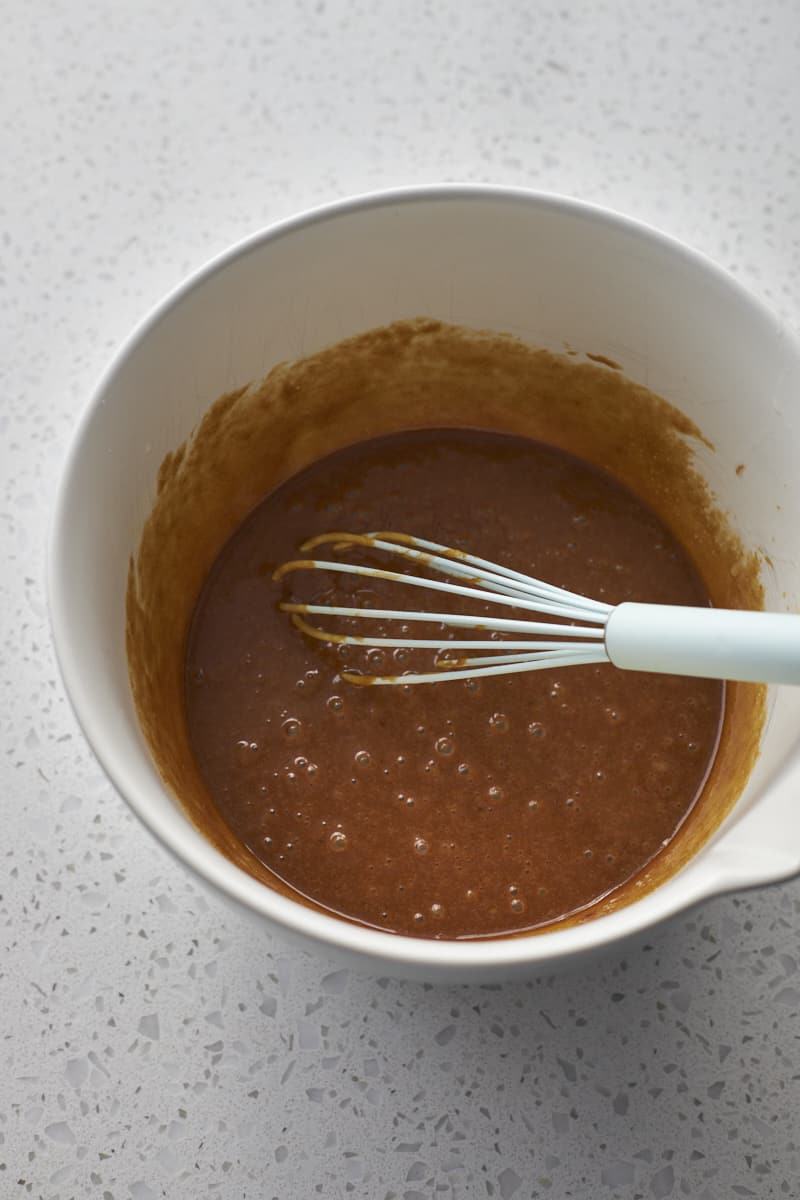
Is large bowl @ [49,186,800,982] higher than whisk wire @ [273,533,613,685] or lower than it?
higher

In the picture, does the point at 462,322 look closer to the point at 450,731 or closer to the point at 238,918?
the point at 450,731

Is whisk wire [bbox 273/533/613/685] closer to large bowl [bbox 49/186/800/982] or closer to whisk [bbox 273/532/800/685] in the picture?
whisk [bbox 273/532/800/685]

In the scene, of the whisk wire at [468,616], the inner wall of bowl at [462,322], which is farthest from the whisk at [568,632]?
the inner wall of bowl at [462,322]

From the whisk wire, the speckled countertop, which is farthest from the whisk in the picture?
the speckled countertop

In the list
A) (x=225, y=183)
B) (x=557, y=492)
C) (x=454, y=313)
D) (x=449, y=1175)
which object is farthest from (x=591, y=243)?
(x=449, y=1175)

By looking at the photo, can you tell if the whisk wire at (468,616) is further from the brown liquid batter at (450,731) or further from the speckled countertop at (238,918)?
the speckled countertop at (238,918)

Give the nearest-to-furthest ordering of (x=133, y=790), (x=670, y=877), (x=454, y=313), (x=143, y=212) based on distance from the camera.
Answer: (x=133, y=790) < (x=670, y=877) < (x=454, y=313) < (x=143, y=212)

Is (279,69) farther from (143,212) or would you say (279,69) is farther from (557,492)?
(557,492)
